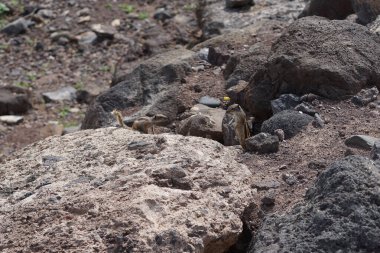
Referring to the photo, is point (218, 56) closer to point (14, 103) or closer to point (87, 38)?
point (14, 103)

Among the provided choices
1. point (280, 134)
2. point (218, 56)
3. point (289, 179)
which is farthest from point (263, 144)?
point (218, 56)

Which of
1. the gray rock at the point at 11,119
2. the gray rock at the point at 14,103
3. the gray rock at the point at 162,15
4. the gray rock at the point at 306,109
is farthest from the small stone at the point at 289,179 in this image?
the gray rock at the point at 162,15

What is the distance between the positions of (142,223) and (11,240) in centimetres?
51

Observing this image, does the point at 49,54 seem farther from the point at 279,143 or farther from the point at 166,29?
the point at 279,143

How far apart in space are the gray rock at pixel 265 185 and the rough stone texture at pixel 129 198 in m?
0.05

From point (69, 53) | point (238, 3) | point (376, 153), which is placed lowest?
point (69, 53)

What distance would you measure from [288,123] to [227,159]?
0.72 m

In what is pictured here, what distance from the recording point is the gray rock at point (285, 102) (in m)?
4.10

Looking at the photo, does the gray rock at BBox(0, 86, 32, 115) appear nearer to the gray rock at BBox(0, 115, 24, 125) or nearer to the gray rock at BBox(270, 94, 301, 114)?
the gray rock at BBox(0, 115, 24, 125)

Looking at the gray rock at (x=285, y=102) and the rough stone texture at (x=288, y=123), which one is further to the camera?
the gray rock at (x=285, y=102)

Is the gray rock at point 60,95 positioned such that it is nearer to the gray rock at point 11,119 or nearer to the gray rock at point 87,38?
the gray rock at point 11,119

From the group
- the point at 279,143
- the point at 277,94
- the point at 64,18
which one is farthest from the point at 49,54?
the point at 279,143

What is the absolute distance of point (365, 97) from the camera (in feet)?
13.3

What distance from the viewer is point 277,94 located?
4.29m
